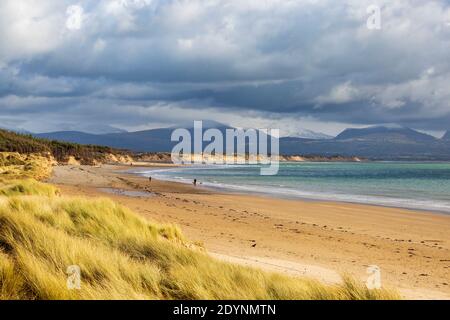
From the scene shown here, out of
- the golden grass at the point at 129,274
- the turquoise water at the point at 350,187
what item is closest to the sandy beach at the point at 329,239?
the golden grass at the point at 129,274

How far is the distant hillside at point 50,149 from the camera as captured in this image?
97.3m

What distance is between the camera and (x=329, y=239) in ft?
47.7

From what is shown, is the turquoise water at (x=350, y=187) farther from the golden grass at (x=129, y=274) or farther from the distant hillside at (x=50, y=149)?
the distant hillside at (x=50, y=149)

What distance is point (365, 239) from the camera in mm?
14914

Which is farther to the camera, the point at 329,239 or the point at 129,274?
the point at 329,239

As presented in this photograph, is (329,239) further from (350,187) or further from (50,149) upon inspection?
(50,149)

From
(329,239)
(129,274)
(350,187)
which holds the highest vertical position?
(129,274)

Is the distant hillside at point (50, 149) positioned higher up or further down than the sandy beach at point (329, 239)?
higher up

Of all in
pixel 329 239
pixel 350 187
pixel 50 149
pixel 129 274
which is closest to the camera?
pixel 129 274

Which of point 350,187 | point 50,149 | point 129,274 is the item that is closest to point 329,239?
point 129,274

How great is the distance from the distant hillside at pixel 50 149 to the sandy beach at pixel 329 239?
7997 centimetres

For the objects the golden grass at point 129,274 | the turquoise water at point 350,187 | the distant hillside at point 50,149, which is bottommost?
the turquoise water at point 350,187

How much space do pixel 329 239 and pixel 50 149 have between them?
108871mm

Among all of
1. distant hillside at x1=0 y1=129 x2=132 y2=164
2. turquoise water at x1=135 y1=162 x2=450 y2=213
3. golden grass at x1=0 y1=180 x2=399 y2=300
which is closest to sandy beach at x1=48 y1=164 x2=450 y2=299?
golden grass at x1=0 y1=180 x2=399 y2=300
